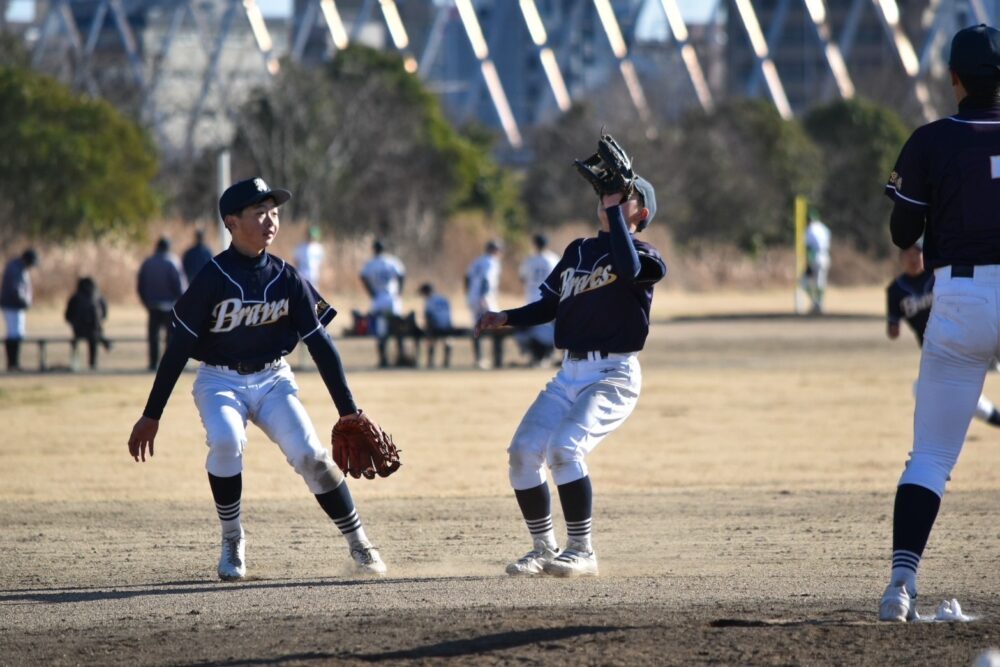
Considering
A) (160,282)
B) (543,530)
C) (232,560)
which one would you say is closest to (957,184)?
(543,530)

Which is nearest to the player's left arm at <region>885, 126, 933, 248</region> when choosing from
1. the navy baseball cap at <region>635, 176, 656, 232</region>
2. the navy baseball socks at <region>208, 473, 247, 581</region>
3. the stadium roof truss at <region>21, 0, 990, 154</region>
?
the navy baseball cap at <region>635, 176, 656, 232</region>

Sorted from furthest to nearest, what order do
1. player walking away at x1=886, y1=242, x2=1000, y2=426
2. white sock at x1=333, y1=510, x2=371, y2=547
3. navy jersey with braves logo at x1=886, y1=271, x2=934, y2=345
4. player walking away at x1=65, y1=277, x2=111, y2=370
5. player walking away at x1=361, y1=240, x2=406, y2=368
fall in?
player walking away at x1=361, y1=240, x2=406, y2=368
player walking away at x1=65, y1=277, x2=111, y2=370
navy jersey with braves logo at x1=886, y1=271, x2=934, y2=345
player walking away at x1=886, y1=242, x2=1000, y2=426
white sock at x1=333, y1=510, x2=371, y2=547

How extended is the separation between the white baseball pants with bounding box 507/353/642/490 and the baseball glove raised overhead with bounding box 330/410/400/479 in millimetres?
616

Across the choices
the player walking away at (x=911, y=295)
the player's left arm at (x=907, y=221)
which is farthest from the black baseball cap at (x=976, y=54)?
the player walking away at (x=911, y=295)

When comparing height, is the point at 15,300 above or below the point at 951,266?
below

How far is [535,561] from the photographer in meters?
7.49

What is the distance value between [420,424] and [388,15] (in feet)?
193

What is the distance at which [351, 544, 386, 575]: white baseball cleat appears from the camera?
24.9 ft

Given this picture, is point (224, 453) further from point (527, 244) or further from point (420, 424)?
point (527, 244)

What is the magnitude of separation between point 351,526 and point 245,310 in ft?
3.79

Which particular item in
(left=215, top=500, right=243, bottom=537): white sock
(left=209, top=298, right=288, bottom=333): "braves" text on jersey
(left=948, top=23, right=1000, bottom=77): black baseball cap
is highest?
(left=948, top=23, right=1000, bottom=77): black baseball cap

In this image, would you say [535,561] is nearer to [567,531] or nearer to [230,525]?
[567,531]

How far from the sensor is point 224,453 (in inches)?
293

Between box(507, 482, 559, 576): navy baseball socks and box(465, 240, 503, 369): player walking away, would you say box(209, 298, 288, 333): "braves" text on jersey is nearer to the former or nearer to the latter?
box(507, 482, 559, 576): navy baseball socks
